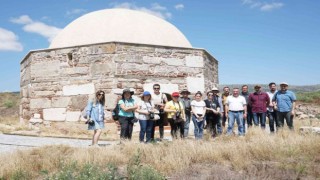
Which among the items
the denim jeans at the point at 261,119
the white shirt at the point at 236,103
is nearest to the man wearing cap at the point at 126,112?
the white shirt at the point at 236,103

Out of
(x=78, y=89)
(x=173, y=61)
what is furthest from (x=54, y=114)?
(x=173, y=61)

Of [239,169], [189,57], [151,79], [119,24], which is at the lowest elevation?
[239,169]

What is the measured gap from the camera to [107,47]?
11.3 metres

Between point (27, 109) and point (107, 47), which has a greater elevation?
point (107, 47)

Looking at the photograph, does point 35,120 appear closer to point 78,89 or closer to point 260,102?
point 78,89

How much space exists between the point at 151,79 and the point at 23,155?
603 centimetres

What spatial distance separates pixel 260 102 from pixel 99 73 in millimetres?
5566

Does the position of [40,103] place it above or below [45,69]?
below

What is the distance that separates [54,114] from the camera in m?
11.9

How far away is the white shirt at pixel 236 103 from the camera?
8.58 m

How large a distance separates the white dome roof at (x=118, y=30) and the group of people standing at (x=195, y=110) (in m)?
4.41

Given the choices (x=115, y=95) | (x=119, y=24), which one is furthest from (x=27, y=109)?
(x=119, y=24)

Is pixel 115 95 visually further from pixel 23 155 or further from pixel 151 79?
pixel 23 155

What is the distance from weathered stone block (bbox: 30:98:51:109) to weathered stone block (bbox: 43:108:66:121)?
0.19 m
